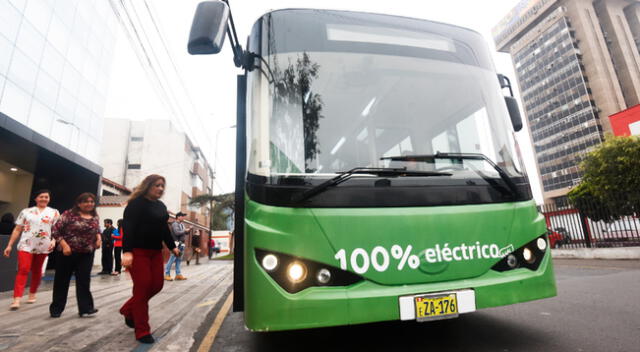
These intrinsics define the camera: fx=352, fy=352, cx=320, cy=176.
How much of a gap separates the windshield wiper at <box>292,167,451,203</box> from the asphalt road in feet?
4.58

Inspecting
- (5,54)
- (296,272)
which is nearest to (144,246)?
(296,272)

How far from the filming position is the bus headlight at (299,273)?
2.24 meters

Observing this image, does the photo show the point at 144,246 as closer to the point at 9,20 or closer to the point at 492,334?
the point at 492,334

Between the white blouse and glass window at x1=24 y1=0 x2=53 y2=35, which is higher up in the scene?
glass window at x1=24 y1=0 x2=53 y2=35

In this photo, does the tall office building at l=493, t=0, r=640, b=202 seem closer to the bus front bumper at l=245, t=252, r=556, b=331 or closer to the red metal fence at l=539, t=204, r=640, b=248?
the red metal fence at l=539, t=204, r=640, b=248

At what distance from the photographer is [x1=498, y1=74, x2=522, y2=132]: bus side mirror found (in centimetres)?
331

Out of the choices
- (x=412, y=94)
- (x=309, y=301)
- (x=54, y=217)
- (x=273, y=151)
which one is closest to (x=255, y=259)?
(x=309, y=301)

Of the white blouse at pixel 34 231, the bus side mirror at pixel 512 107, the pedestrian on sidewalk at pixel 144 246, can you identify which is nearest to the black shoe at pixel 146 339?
the pedestrian on sidewalk at pixel 144 246

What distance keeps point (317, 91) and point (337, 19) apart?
2.52ft

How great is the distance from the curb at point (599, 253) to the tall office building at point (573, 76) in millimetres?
63628

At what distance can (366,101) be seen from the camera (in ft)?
9.11

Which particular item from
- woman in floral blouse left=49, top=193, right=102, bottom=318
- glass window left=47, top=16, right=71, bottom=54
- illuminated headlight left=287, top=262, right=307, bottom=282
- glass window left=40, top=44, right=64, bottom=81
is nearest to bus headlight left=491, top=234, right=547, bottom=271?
illuminated headlight left=287, top=262, right=307, bottom=282

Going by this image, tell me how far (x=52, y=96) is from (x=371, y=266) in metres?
Result: 15.7

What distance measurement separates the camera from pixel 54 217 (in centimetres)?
567
